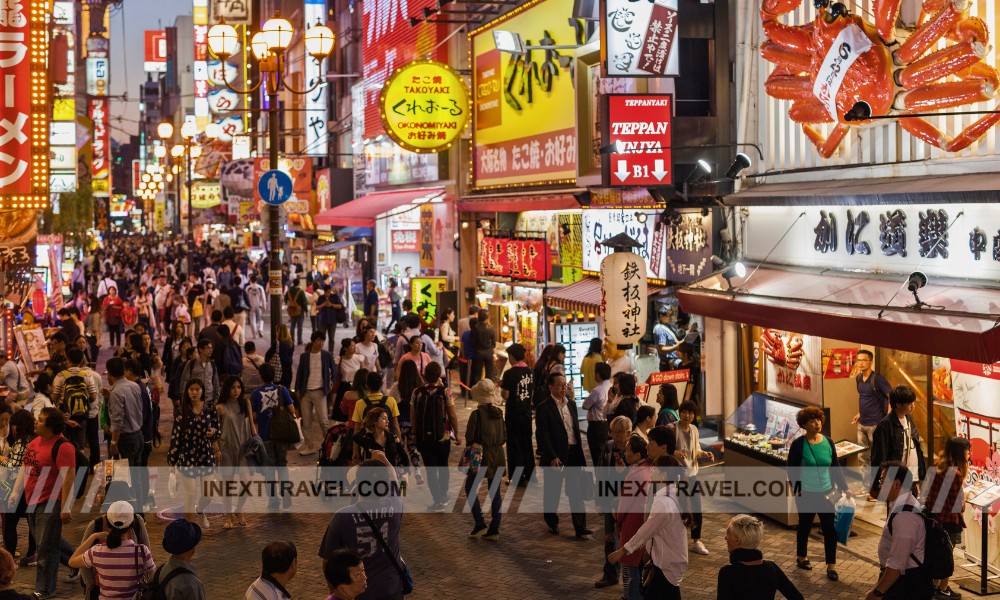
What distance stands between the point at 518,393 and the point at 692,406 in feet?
7.55

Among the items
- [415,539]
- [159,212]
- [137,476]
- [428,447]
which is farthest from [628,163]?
[159,212]

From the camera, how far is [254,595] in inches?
250

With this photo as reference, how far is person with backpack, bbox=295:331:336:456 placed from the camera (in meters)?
16.3

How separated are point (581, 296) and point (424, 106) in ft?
25.4

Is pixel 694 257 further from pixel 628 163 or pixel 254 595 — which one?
pixel 254 595

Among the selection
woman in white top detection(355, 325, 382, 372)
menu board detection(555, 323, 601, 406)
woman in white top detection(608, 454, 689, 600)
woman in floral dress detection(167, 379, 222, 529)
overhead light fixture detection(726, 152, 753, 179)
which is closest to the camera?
woman in white top detection(608, 454, 689, 600)

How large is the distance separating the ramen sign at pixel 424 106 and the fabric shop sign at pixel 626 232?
209 inches

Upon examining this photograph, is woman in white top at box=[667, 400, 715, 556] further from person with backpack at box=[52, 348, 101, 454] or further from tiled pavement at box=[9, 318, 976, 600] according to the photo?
person with backpack at box=[52, 348, 101, 454]

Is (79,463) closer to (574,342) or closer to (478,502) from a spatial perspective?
(478,502)

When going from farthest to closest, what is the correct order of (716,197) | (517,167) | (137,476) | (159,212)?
(159,212) < (517,167) < (716,197) < (137,476)

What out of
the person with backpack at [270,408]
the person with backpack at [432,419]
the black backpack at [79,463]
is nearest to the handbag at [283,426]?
the person with backpack at [270,408]

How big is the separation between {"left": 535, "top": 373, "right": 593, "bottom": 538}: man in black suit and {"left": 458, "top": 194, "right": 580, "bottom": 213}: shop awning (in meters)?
8.32

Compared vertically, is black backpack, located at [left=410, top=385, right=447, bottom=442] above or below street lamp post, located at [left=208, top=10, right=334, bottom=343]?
below

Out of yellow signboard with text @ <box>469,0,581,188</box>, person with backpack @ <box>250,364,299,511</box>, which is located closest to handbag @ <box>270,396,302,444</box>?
person with backpack @ <box>250,364,299,511</box>
